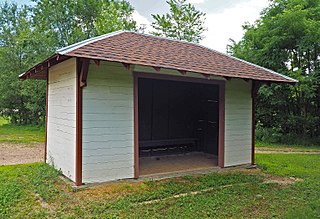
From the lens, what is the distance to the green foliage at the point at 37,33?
14.8 metres

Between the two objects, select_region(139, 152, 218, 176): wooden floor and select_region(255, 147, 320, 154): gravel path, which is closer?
select_region(139, 152, 218, 176): wooden floor

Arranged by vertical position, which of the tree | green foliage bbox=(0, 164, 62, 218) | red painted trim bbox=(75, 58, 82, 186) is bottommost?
green foliage bbox=(0, 164, 62, 218)

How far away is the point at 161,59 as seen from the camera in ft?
16.4

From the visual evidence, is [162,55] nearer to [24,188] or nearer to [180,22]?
[24,188]

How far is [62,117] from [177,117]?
399 centimetres

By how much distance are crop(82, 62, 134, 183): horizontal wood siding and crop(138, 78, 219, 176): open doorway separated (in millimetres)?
2463

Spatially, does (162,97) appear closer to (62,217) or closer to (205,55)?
(205,55)

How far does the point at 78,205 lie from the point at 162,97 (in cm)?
496

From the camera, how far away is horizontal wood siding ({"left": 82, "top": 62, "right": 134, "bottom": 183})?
15.1 ft

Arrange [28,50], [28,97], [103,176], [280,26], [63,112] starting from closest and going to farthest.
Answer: [103,176] → [63,112] → [280,26] → [28,50] → [28,97]

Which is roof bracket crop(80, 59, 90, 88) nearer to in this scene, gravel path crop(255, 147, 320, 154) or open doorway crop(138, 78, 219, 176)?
open doorway crop(138, 78, 219, 176)

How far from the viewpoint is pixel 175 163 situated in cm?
669

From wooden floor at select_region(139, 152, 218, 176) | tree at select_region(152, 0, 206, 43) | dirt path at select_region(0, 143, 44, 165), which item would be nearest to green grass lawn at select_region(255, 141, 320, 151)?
wooden floor at select_region(139, 152, 218, 176)

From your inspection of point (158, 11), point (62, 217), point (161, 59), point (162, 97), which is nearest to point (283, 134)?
point (162, 97)
